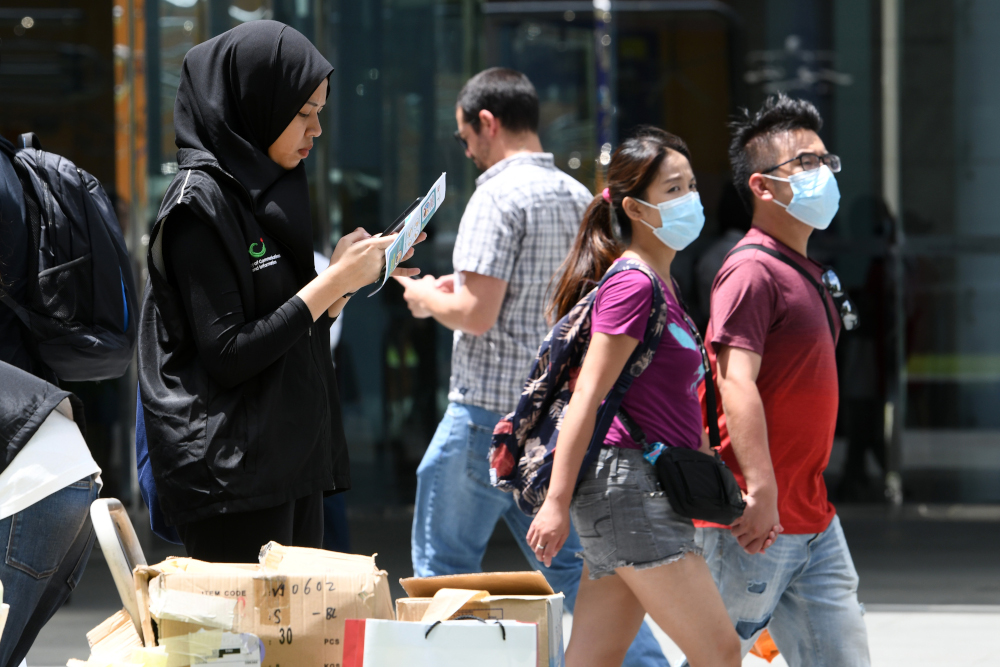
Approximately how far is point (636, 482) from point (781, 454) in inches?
18.9

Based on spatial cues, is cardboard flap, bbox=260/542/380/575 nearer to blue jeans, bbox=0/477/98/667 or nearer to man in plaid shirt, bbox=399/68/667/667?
blue jeans, bbox=0/477/98/667

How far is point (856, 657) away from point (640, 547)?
72 centimetres

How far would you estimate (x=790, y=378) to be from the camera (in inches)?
127

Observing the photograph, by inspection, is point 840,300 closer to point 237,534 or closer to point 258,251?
point 258,251

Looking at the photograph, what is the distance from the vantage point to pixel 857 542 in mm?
6891

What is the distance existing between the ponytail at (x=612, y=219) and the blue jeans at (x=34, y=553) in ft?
4.33

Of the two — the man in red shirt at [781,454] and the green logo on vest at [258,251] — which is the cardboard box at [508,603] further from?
the man in red shirt at [781,454]

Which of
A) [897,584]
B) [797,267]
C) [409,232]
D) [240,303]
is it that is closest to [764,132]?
[797,267]

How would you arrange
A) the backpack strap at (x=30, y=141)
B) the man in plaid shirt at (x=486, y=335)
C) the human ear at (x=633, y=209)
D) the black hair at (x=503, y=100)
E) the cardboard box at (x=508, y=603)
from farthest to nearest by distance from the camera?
1. the black hair at (x=503, y=100)
2. the man in plaid shirt at (x=486, y=335)
3. the backpack strap at (x=30, y=141)
4. the human ear at (x=633, y=209)
5. the cardboard box at (x=508, y=603)

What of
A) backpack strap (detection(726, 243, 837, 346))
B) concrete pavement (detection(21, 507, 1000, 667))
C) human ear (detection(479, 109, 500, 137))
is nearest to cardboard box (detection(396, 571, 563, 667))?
backpack strap (detection(726, 243, 837, 346))

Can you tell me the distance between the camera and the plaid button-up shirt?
3.95m

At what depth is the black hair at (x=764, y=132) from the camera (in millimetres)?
3463

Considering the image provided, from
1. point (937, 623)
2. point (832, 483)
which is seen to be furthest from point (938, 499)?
point (937, 623)

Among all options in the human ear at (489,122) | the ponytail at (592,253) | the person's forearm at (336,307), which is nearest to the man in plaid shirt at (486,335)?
the human ear at (489,122)
